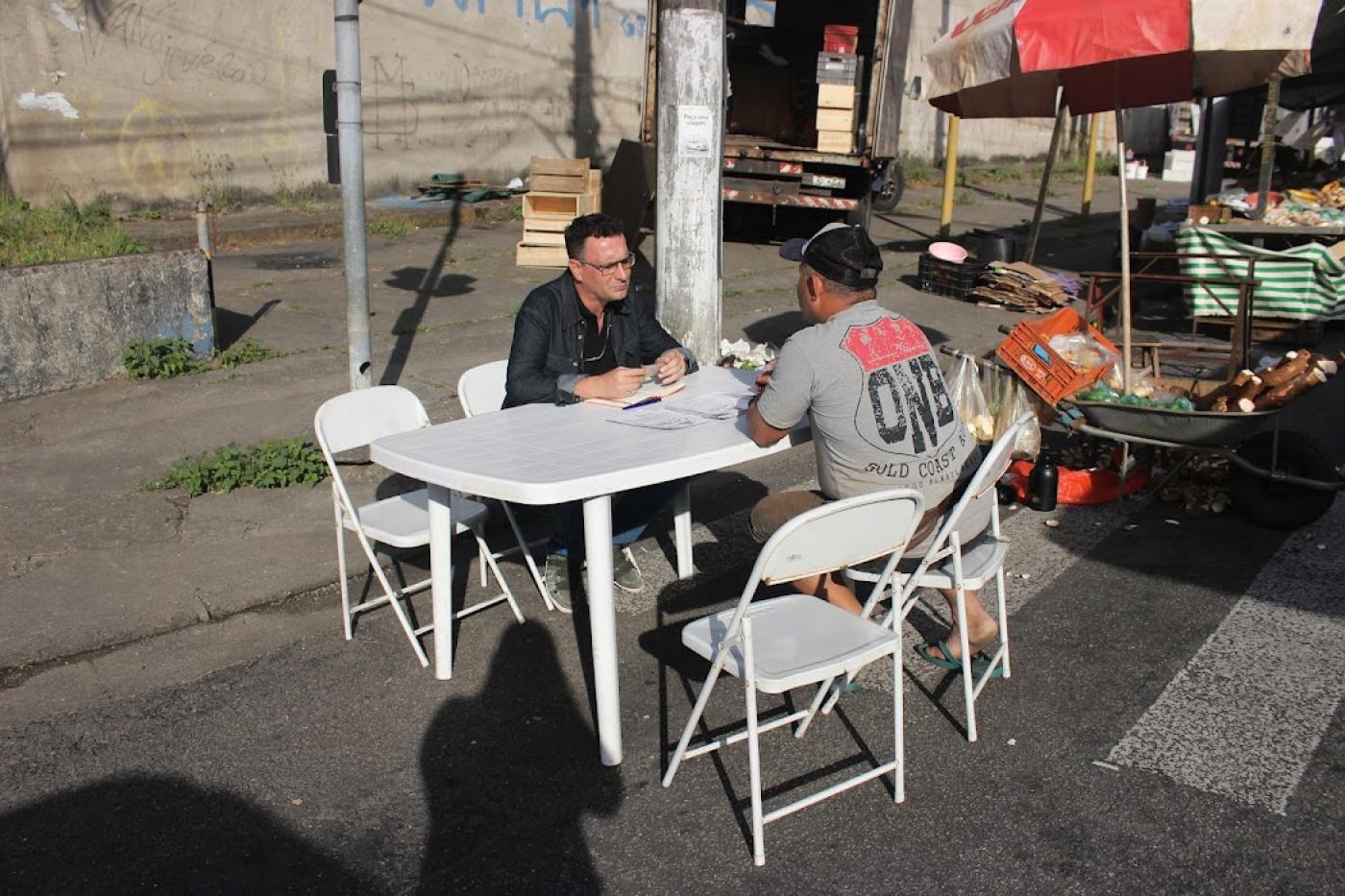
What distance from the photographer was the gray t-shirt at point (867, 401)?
3514 mm

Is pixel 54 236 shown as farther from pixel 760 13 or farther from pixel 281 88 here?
pixel 760 13

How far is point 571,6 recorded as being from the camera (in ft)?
53.3

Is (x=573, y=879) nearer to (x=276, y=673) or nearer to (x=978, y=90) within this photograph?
(x=276, y=673)

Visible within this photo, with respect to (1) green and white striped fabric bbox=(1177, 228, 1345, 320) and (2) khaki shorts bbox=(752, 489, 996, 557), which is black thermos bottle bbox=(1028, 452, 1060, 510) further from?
(1) green and white striped fabric bbox=(1177, 228, 1345, 320)

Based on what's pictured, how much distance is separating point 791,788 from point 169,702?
209 centimetres

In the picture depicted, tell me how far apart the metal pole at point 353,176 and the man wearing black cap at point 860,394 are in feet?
9.86

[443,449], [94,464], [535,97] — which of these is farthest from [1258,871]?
[535,97]

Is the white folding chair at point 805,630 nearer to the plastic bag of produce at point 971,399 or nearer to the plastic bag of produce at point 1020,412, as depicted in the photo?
the plastic bag of produce at point 1020,412

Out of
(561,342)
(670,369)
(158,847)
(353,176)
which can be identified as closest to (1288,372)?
(670,369)

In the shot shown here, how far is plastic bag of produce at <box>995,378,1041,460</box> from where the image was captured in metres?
5.98

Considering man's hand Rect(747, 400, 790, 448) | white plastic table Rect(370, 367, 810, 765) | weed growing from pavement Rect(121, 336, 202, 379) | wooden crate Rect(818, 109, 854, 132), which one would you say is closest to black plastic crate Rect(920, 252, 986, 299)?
wooden crate Rect(818, 109, 854, 132)

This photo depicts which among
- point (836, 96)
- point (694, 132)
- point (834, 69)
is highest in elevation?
point (834, 69)

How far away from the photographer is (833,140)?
13.1 meters

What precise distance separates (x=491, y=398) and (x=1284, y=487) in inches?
143
